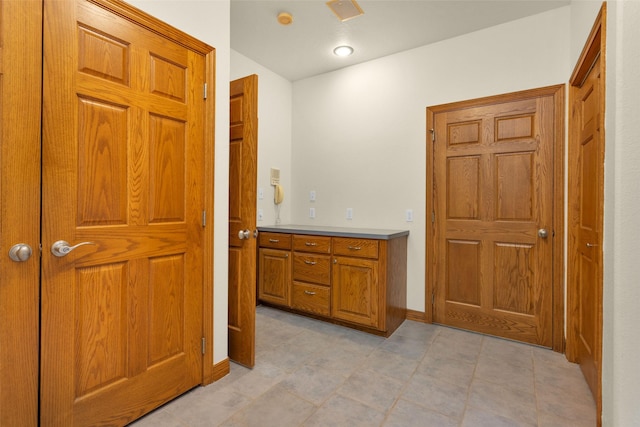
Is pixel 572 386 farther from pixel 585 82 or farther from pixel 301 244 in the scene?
pixel 301 244

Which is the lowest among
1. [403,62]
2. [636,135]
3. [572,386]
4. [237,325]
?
[572,386]

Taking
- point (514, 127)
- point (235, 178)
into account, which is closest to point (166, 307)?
point (235, 178)

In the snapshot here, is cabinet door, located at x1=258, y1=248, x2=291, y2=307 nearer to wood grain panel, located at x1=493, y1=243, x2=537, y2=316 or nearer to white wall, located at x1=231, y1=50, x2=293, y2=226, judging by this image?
white wall, located at x1=231, y1=50, x2=293, y2=226

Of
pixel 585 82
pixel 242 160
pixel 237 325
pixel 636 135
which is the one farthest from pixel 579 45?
pixel 237 325

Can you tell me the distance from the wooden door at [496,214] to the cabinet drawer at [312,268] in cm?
102

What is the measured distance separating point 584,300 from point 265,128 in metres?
3.24

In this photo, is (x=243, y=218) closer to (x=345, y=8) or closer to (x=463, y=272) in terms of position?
(x=345, y=8)

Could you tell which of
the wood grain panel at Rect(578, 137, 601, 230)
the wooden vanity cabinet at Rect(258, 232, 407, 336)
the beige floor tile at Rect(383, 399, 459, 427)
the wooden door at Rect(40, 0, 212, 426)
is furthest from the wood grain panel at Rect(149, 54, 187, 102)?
the wood grain panel at Rect(578, 137, 601, 230)

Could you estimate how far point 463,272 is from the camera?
2920mm

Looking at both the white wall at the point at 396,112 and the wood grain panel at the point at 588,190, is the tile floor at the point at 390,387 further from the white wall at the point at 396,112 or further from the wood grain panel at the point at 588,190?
the wood grain panel at the point at 588,190

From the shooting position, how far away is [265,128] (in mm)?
3641

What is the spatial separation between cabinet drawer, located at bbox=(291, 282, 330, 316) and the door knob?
2199 millimetres

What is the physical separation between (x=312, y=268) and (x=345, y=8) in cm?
225

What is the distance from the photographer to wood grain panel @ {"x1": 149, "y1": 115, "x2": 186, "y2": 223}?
1686 millimetres
